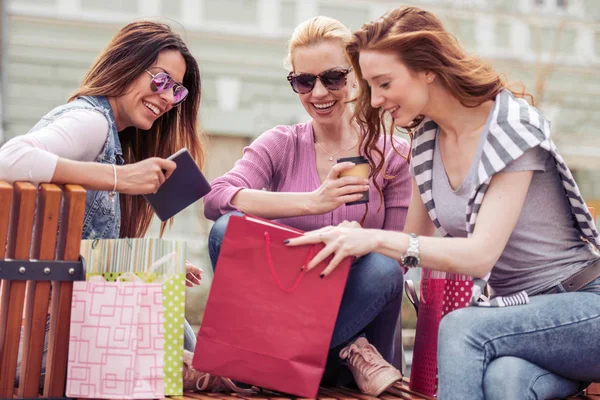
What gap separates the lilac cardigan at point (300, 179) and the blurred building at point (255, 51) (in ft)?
34.5

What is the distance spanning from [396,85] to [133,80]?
1.01 metres

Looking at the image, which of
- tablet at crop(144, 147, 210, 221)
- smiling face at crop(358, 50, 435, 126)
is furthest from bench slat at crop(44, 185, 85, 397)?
smiling face at crop(358, 50, 435, 126)

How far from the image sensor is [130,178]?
Result: 2.67m

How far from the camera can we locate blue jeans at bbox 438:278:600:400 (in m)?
2.43

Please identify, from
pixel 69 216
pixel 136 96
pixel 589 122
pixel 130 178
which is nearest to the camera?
pixel 69 216

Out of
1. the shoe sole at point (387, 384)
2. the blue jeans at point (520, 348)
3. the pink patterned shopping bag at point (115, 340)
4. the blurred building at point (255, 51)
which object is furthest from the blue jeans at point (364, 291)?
the blurred building at point (255, 51)

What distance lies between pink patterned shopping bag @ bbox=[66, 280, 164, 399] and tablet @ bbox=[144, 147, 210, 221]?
393 mm

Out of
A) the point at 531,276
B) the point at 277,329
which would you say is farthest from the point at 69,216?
the point at 531,276

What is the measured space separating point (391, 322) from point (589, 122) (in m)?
15.0

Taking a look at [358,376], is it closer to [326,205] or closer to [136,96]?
[326,205]

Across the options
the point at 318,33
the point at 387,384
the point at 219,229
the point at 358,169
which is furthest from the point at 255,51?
the point at 387,384

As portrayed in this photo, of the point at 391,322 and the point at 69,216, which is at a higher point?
the point at 69,216

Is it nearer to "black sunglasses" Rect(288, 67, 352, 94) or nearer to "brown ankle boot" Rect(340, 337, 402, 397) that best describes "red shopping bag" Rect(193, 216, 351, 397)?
"brown ankle boot" Rect(340, 337, 402, 397)

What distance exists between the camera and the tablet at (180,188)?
9.14 ft
